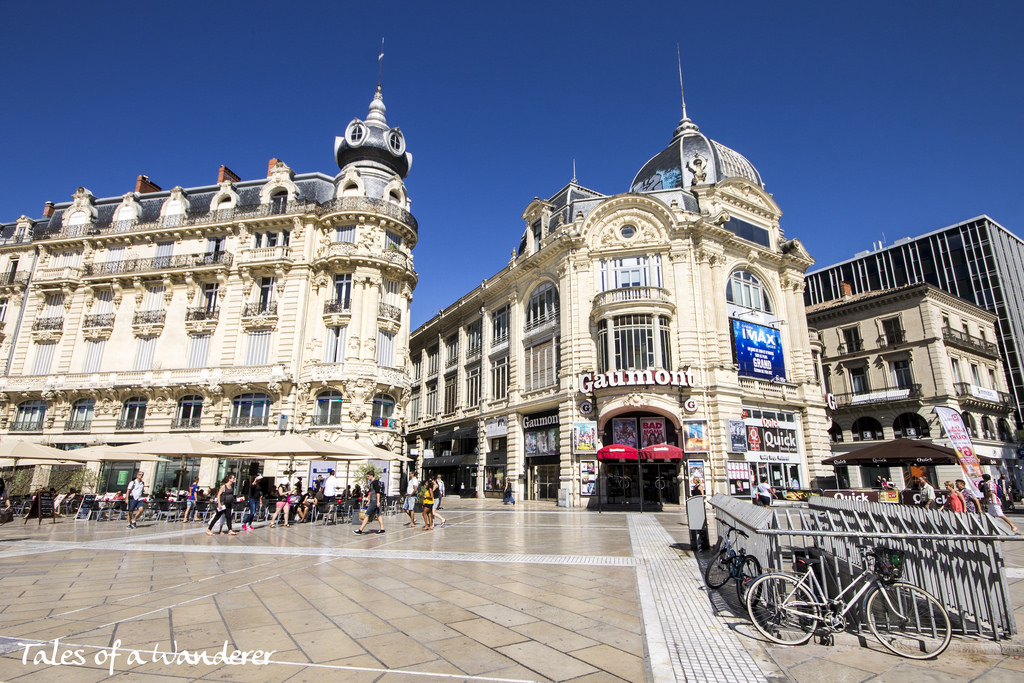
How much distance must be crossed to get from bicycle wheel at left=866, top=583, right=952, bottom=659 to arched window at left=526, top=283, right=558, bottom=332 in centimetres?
2722

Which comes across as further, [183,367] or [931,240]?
[931,240]

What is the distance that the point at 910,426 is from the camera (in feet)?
126

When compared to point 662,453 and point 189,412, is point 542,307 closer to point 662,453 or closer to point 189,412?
point 662,453

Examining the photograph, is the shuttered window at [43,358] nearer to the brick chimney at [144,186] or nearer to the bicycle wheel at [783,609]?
the brick chimney at [144,186]

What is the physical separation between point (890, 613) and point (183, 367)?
115ft

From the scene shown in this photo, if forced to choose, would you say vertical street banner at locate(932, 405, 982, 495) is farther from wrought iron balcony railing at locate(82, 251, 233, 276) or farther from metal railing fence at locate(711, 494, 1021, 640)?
wrought iron balcony railing at locate(82, 251, 233, 276)

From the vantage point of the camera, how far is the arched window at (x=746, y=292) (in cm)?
3275

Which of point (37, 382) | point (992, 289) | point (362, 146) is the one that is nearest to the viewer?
point (37, 382)

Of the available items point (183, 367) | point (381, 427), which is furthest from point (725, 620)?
point (183, 367)

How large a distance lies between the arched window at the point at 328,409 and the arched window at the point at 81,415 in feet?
46.1

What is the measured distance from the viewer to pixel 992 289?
53.7m

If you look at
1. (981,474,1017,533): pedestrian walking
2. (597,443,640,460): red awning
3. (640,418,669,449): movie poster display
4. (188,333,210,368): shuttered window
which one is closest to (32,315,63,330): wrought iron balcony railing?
(188,333,210,368): shuttered window

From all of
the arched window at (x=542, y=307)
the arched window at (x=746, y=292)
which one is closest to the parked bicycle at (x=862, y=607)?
the arched window at (x=542, y=307)

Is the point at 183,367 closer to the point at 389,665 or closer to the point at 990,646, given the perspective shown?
the point at 389,665
